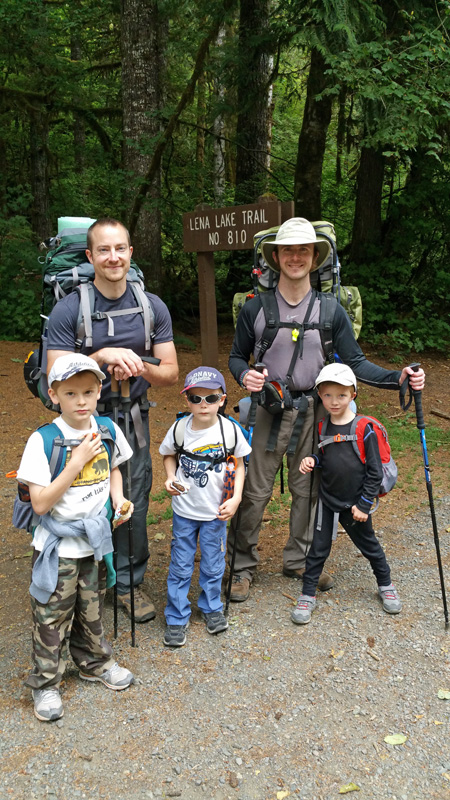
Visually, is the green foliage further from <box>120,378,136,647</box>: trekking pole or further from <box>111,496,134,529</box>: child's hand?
<box>111,496,134,529</box>: child's hand

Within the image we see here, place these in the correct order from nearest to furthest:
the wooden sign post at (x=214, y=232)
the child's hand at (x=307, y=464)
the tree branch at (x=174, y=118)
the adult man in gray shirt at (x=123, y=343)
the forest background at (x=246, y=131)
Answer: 1. the adult man in gray shirt at (x=123, y=343)
2. the child's hand at (x=307, y=464)
3. the wooden sign post at (x=214, y=232)
4. the forest background at (x=246, y=131)
5. the tree branch at (x=174, y=118)

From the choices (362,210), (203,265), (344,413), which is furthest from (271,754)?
(362,210)

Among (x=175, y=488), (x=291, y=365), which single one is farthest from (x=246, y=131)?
(x=175, y=488)

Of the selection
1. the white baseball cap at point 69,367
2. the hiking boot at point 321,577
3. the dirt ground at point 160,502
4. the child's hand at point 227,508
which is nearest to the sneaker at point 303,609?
the dirt ground at point 160,502

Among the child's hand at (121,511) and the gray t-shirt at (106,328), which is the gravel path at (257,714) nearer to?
the child's hand at (121,511)

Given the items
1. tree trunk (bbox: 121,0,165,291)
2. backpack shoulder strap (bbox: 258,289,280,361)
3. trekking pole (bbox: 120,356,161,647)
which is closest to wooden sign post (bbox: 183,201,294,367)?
backpack shoulder strap (bbox: 258,289,280,361)

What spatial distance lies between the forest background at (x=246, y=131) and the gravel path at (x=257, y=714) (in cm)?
574

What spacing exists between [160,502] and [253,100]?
746 cm

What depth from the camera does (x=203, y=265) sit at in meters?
6.52

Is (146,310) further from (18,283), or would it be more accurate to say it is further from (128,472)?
(18,283)

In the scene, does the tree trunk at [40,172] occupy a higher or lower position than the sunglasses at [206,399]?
higher

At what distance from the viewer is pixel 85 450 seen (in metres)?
2.99

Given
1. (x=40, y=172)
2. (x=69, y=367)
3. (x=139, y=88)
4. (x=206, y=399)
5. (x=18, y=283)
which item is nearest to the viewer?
(x=69, y=367)

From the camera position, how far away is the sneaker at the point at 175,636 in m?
3.73
